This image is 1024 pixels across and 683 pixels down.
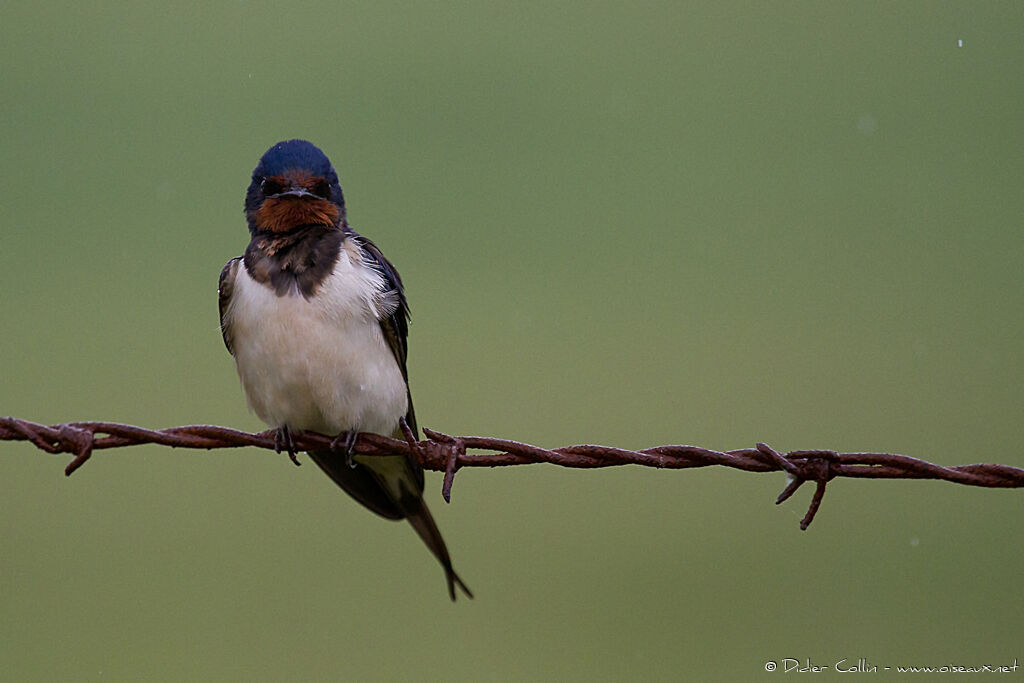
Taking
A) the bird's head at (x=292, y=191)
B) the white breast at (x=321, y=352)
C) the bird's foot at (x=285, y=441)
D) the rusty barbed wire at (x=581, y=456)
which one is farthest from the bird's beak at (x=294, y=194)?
the rusty barbed wire at (x=581, y=456)

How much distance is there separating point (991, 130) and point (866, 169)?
2.46 ft

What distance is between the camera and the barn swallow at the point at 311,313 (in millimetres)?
2508

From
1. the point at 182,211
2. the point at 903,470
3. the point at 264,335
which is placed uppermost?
the point at 182,211

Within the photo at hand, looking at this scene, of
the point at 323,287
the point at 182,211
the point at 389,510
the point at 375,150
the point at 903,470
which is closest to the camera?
the point at 903,470

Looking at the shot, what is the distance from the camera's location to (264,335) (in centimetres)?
252

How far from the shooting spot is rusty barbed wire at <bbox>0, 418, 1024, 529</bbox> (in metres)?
1.74

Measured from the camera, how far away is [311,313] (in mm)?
2496

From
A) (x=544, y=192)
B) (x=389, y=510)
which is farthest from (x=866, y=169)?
(x=389, y=510)

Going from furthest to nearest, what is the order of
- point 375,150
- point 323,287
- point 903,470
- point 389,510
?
point 375,150
point 389,510
point 323,287
point 903,470

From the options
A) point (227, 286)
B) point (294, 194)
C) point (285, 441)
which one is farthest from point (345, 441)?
point (294, 194)

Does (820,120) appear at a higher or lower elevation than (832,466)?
higher

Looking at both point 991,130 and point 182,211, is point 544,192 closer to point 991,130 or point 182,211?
point 182,211

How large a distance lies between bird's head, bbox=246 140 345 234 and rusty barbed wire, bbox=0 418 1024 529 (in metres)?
0.71

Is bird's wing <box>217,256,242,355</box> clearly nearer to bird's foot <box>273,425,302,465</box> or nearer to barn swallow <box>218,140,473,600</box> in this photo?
barn swallow <box>218,140,473,600</box>
